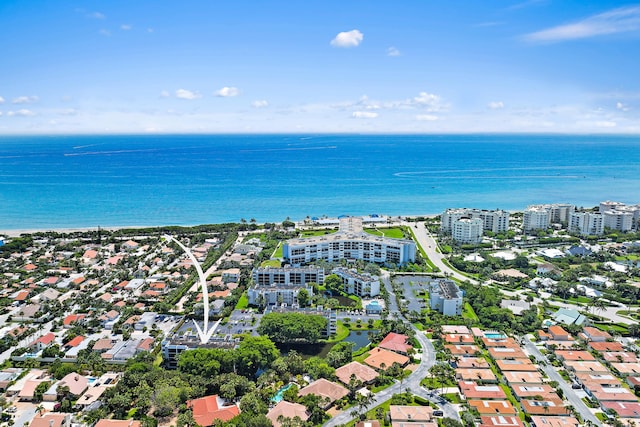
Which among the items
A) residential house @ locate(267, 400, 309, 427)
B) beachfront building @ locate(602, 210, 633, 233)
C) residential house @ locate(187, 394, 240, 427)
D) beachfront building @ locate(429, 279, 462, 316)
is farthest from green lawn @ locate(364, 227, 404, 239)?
residential house @ locate(187, 394, 240, 427)

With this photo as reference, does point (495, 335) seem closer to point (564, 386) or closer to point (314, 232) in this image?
point (564, 386)

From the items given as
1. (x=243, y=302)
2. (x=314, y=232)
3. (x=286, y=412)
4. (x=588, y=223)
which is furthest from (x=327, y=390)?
(x=588, y=223)

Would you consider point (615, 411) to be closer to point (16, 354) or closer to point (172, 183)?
point (16, 354)

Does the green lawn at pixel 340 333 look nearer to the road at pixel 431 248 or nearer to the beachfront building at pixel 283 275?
the beachfront building at pixel 283 275

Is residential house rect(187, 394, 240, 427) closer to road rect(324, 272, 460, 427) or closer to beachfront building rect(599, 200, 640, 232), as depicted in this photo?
road rect(324, 272, 460, 427)

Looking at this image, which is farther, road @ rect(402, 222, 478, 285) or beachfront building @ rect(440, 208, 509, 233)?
beachfront building @ rect(440, 208, 509, 233)

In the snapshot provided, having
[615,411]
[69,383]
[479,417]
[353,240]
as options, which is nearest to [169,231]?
[353,240]

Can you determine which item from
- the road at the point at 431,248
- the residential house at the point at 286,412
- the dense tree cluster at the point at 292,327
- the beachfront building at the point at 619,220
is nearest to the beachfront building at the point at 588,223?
the beachfront building at the point at 619,220
